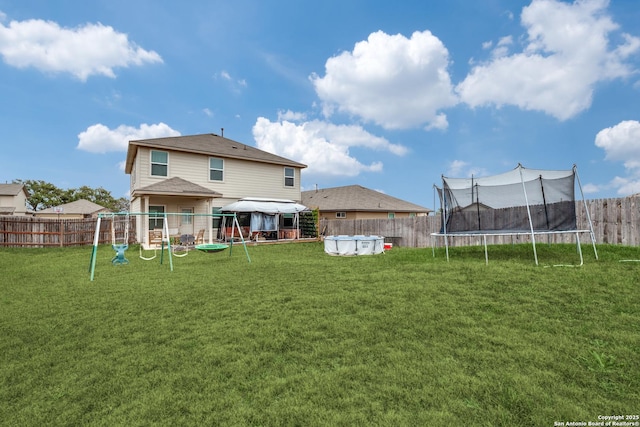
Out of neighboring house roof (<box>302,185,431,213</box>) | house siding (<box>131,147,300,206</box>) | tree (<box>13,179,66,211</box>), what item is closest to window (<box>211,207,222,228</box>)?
house siding (<box>131,147,300,206</box>)

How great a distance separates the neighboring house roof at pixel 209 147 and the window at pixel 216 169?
0.45 m

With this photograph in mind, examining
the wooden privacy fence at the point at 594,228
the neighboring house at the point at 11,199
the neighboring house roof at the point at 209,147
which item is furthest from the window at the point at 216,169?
the neighboring house at the point at 11,199

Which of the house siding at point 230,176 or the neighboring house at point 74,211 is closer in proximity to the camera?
the house siding at point 230,176

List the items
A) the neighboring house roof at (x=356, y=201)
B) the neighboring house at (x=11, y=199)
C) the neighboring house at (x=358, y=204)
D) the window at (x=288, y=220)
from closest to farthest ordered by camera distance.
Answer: the window at (x=288, y=220) < the neighboring house at (x=358, y=204) < the neighboring house roof at (x=356, y=201) < the neighboring house at (x=11, y=199)

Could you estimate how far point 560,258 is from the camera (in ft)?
27.0

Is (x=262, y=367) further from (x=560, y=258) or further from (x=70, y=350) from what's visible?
(x=560, y=258)

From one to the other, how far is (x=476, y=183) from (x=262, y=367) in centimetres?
961

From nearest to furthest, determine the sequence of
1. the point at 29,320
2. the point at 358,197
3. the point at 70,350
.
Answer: the point at 70,350 < the point at 29,320 < the point at 358,197

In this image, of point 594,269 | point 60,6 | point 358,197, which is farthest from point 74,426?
point 358,197

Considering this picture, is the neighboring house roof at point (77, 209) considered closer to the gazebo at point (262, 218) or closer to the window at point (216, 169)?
the window at point (216, 169)

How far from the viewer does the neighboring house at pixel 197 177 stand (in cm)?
1573

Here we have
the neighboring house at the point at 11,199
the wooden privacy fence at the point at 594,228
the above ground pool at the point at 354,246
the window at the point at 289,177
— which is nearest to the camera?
the wooden privacy fence at the point at 594,228

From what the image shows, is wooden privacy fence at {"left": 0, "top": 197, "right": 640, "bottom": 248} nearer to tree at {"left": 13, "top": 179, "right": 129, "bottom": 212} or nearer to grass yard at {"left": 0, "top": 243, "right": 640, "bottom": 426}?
grass yard at {"left": 0, "top": 243, "right": 640, "bottom": 426}

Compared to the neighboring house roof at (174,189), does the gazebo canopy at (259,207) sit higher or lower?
lower
